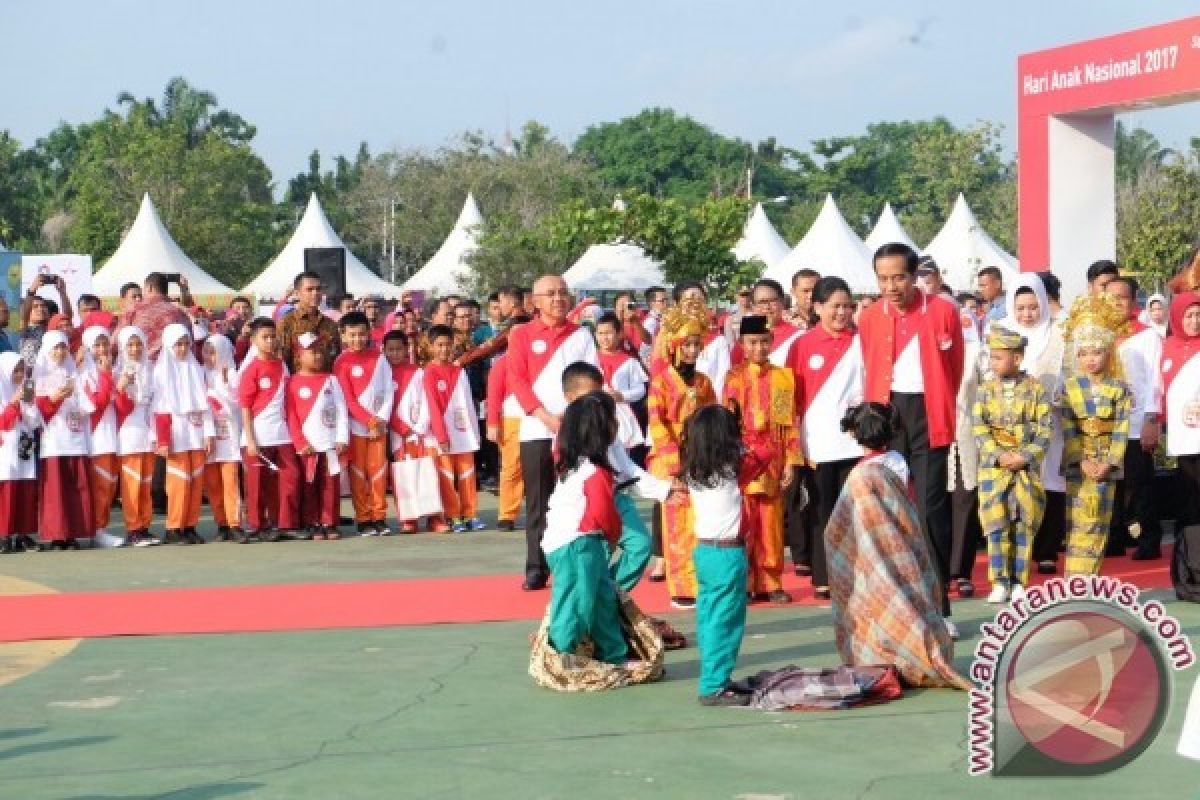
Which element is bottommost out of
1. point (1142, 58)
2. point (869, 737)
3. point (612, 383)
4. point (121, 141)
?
point (869, 737)

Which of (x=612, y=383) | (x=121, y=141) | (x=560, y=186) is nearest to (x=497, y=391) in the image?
(x=612, y=383)

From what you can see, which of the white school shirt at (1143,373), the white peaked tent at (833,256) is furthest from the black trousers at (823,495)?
the white peaked tent at (833,256)

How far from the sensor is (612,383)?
483 inches

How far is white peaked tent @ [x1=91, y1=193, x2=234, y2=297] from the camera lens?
3775cm

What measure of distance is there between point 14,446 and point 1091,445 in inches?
293

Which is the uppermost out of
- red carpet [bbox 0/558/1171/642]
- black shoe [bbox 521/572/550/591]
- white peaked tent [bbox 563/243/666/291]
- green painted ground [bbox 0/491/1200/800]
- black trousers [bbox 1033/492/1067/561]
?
white peaked tent [bbox 563/243/666/291]

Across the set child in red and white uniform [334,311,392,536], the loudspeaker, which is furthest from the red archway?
child in red and white uniform [334,311,392,536]

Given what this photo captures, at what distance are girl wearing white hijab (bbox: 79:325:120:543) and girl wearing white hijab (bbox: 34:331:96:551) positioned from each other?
81 mm

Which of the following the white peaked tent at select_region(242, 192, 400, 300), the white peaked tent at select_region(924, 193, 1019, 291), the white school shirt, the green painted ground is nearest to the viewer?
the green painted ground

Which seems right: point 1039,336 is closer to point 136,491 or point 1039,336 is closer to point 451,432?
point 451,432

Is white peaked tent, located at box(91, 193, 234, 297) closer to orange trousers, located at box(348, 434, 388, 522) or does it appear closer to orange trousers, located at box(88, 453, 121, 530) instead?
orange trousers, located at box(348, 434, 388, 522)

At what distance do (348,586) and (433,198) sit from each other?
1981 inches

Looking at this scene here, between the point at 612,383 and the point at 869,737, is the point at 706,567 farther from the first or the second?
the point at 612,383

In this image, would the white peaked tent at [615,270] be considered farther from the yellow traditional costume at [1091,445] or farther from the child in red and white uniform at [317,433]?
the yellow traditional costume at [1091,445]
